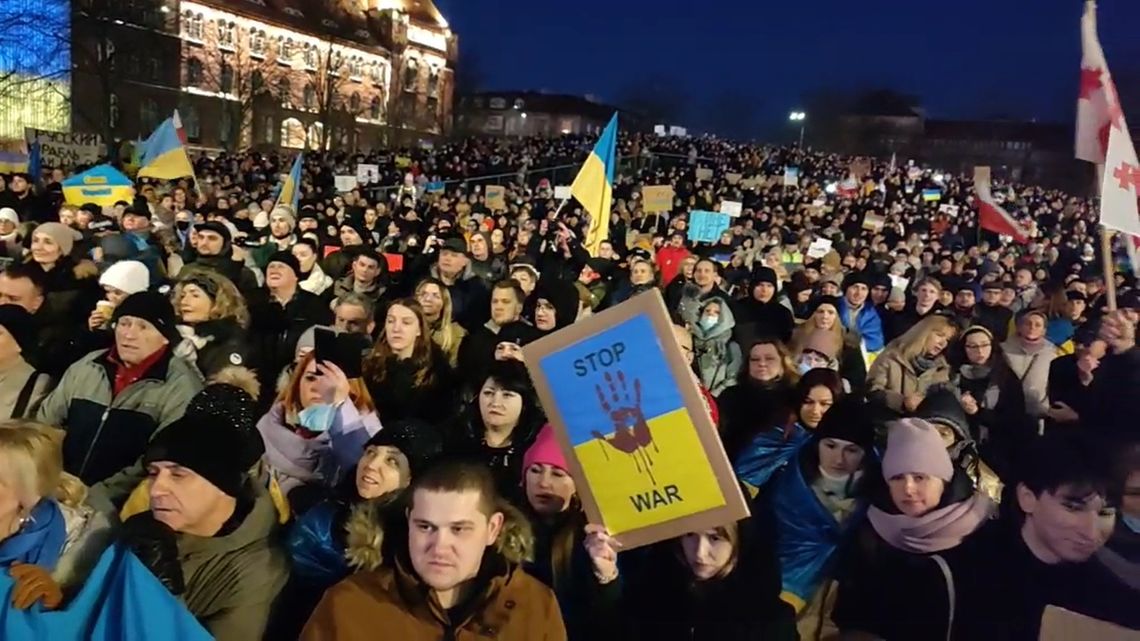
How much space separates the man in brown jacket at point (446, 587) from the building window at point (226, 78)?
2362 inches

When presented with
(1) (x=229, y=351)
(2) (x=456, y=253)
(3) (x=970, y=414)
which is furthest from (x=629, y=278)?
(1) (x=229, y=351)

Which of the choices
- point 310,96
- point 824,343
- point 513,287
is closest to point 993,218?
point 824,343

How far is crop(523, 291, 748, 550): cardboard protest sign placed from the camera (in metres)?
2.59

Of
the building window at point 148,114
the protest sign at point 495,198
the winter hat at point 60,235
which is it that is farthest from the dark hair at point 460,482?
the building window at point 148,114

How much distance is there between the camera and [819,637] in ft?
10.6

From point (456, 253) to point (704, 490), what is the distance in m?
5.40

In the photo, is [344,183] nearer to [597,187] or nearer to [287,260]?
[597,187]

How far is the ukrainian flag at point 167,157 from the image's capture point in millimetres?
12070

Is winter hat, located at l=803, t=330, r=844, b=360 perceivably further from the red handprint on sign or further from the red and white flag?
the red and white flag

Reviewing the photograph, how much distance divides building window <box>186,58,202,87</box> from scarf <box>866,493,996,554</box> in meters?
63.7

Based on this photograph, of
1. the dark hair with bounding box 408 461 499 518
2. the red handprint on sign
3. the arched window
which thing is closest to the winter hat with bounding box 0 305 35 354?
the dark hair with bounding box 408 461 499 518

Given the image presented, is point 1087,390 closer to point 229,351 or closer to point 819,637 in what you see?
point 819,637

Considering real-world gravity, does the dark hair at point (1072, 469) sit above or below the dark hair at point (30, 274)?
below

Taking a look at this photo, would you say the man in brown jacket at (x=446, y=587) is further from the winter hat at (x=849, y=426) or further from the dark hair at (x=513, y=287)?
the dark hair at (x=513, y=287)
